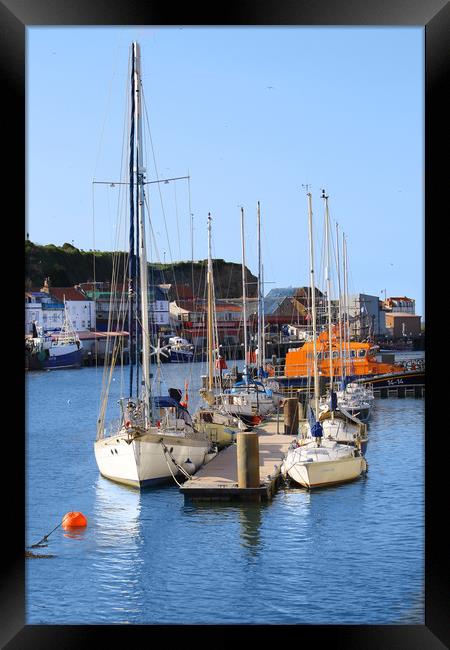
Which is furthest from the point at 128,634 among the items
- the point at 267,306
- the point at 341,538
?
the point at 267,306

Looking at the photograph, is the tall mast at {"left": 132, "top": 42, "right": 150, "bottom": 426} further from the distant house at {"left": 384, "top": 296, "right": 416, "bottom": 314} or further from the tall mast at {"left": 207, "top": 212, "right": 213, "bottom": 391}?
the distant house at {"left": 384, "top": 296, "right": 416, "bottom": 314}

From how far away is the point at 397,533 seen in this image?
1061cm

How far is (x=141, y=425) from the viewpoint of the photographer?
12680 mm

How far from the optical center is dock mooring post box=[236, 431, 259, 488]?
11.0m

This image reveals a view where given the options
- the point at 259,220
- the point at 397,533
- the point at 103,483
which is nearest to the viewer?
the point at 397,533

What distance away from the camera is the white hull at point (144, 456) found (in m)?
12.5

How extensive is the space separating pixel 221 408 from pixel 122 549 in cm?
832

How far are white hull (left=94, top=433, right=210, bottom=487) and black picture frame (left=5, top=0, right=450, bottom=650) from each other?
7.62m

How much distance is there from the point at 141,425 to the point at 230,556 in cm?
360

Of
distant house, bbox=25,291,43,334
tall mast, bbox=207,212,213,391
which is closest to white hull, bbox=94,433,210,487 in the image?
tall mast, bbox=207,212,213,391
